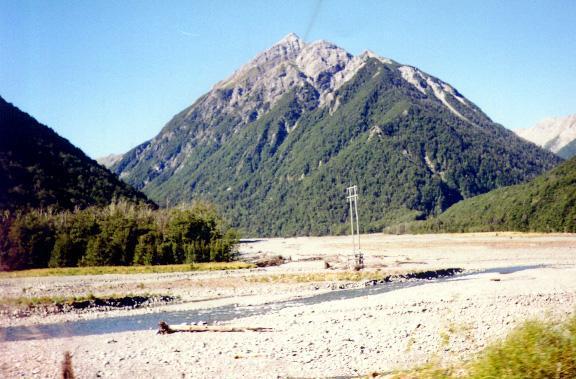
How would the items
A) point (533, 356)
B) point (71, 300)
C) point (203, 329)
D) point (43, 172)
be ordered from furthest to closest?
point (43, 172)
point (71, 300)
point (203, 329)
point (533, 356)

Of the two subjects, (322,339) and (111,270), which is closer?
(322,339)

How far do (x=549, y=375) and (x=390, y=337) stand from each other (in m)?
11.3

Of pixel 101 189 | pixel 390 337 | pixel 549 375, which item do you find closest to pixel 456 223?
pixel 101 189

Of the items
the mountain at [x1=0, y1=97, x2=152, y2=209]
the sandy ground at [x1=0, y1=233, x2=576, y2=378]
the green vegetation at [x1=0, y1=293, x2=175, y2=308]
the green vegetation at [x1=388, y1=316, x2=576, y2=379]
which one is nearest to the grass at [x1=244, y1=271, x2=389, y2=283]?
the sandy ground at [x1=0, y1=233, x2=576, y2=378]

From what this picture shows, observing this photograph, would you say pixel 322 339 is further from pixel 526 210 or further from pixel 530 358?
pixel 526 210

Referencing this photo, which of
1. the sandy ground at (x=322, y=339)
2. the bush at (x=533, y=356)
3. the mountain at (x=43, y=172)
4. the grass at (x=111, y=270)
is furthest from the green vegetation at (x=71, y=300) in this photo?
Answer: the mountain at (x=43, y=172)

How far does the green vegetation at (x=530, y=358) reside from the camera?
811 cm

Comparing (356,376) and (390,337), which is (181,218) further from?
(356,376)

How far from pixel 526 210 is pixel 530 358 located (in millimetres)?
148155

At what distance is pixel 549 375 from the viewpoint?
811cm

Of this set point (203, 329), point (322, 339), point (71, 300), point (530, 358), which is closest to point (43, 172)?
point (71, 300)

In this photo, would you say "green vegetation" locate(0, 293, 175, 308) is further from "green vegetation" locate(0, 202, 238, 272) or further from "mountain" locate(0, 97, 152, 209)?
"mountain" locate(0, 97, 152, 209)

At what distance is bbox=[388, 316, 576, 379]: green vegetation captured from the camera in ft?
26.6

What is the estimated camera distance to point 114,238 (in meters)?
64.9
